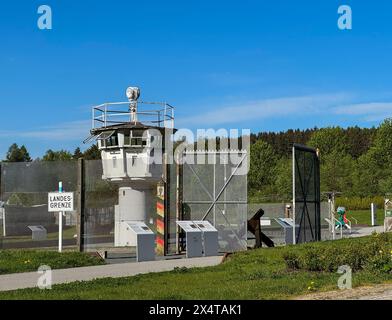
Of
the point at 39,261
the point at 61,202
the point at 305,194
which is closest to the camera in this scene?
the point at 39,261

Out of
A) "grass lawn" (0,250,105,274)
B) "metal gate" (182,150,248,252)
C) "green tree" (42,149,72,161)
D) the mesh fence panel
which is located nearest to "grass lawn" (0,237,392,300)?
"grass lawn" (0,250,105,274)

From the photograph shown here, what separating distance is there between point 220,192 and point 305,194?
3674 mm

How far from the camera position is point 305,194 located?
26.8 meters

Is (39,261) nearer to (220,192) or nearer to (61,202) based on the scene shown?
(61,202)

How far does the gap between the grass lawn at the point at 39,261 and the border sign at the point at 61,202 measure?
217 cm

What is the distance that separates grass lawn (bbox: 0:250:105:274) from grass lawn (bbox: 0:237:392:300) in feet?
13.5

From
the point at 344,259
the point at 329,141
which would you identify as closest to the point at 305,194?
the point at 344,259

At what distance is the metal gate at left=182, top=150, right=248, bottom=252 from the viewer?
81.7ft

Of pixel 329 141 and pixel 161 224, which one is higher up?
pixel 329 141

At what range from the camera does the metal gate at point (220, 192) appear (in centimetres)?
2489

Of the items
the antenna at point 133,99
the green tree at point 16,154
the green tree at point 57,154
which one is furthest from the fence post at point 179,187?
the green tree at point 16,154

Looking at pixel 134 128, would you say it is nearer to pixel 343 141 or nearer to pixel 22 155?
pixel 22 155

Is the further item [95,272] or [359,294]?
[95,272]

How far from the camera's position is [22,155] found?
96.1m
